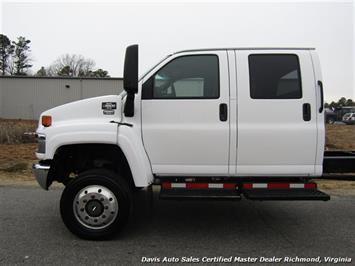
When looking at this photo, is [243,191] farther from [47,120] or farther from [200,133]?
[47,120]

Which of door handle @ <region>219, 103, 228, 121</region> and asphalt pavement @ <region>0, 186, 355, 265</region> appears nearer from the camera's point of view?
asphalt pavement @ <region>0, 186, 355, 265</region>

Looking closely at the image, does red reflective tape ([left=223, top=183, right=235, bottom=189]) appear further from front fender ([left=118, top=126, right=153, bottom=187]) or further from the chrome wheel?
the chrome wheel

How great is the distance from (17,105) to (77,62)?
3841 centimetres

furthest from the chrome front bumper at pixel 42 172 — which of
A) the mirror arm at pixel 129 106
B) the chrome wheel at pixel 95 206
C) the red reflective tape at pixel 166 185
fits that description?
the red reflective tape at pixel 166 185

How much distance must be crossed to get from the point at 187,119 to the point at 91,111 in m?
1.21

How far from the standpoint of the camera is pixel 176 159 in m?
4.78

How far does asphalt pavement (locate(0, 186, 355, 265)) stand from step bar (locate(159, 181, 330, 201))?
59cm

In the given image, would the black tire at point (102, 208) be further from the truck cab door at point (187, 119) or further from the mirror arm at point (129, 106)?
the mirror arm at point (129, 106)

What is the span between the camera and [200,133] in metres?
4.72

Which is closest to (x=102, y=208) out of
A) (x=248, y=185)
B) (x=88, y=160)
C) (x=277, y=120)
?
(x=88, y=160)

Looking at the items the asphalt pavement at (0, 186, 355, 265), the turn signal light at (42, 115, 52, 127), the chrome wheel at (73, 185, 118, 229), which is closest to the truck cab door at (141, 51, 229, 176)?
the chrome wheel at (73, 185, 118, 229)

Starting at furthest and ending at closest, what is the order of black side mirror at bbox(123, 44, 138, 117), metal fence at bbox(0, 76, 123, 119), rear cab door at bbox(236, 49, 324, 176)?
metal fence at bbox(0, 76, 123, 119), rear cab door at bbox(236, 49, 324, 176), black side mirror at bbox(123, 44, 138, 117)

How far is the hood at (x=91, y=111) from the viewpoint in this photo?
4793 millimetres

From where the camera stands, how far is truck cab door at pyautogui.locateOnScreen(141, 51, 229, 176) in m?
4.72
